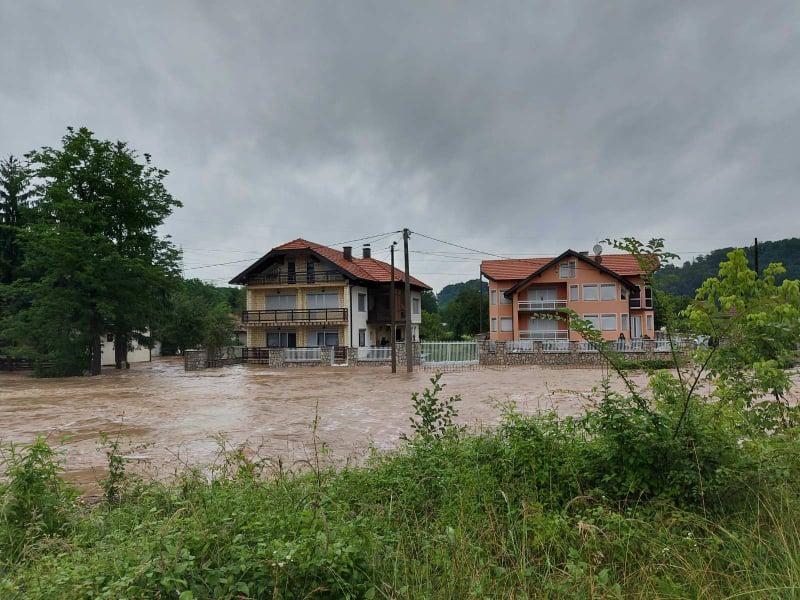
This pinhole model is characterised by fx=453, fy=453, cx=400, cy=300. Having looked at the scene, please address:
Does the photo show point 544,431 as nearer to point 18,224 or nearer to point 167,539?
point 167,539

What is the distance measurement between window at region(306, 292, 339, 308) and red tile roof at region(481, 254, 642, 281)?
1227 centimetres

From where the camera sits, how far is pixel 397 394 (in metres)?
14.8

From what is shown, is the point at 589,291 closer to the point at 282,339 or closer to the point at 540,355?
the point at 540,355

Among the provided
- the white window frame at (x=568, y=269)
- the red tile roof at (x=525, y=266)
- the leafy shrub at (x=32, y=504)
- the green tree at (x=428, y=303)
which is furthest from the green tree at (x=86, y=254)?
the green tree at (x=428, y=303)

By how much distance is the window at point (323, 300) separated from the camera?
32219 millimetres

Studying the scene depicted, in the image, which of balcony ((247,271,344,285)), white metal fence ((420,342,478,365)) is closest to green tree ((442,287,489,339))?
white metal fence ((420,342,478,365))

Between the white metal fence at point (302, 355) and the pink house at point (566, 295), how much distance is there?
1428 centimetres

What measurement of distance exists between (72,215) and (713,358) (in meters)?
26.3

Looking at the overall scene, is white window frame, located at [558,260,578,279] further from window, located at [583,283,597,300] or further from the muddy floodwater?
the muddy floodwater

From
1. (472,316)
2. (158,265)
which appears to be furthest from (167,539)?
(472,316)

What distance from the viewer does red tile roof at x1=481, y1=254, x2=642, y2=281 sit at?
113ft

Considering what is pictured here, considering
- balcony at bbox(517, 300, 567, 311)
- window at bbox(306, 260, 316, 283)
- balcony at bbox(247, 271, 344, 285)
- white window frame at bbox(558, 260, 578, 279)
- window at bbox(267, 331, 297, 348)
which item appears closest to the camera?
balcony at bbox(247, 271, 344, 285)

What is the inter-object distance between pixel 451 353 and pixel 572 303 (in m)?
11.6

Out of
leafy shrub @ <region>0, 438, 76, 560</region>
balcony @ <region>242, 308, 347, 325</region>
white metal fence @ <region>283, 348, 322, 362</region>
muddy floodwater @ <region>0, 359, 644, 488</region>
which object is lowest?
muddy floodwater @ <region>0, 359, 644, 488</region>
